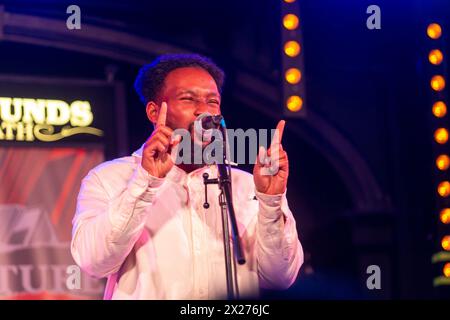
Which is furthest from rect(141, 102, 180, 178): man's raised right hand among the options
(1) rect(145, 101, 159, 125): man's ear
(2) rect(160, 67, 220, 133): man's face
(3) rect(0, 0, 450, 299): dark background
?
(3) rect(0, 0, 450, 299): dark background

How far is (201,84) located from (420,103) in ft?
7.71

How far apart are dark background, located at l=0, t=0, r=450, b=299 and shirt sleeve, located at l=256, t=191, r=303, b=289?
2.56 meters

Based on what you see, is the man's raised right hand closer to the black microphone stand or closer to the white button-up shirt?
the white button-up shirt

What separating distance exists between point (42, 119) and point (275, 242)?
10.3 ft

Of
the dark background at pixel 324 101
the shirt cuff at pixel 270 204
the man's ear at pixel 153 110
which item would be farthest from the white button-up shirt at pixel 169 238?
the dark background at pixel 324 101

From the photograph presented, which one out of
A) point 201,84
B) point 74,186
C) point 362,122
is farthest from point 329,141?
point 201,84

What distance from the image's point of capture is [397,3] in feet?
16.7

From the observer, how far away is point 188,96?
2.83m

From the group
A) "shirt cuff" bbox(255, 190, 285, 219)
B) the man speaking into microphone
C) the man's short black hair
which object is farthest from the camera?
the man's short black hair

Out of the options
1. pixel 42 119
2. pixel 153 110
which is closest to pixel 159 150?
pixel 153 110

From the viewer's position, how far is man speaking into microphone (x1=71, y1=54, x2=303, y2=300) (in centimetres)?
248

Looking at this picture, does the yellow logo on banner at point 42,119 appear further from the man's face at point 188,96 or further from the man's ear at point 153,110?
the man's face at point 188,96

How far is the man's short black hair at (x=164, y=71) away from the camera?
9.80ft
